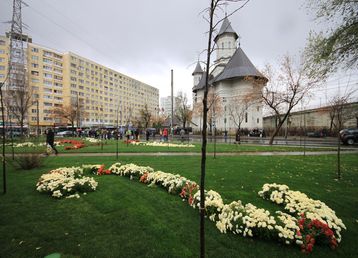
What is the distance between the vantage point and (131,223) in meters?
3.84

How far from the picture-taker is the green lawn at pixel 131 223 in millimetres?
3014

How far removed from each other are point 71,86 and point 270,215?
90.2 m

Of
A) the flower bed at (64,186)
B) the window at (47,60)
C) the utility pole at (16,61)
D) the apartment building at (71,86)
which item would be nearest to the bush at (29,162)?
the flower bed at (64,186)

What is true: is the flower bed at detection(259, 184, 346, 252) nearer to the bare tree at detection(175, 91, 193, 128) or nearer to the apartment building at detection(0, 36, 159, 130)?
the apartment building at detection(0, 36, 159, 130)

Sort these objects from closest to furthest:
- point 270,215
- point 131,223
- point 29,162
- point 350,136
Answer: point 131,223, point 270,215, point 29,162, point 350,136

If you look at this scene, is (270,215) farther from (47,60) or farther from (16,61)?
(47,60)

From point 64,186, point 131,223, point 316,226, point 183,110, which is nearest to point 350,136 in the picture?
point 316,226

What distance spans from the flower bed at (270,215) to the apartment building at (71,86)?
45.7m

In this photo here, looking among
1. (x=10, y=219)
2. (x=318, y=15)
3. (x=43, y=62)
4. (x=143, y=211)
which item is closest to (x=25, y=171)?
(x=10, y=219)

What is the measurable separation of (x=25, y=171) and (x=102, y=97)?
3746 inches

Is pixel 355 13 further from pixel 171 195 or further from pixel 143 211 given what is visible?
pixel 143 211

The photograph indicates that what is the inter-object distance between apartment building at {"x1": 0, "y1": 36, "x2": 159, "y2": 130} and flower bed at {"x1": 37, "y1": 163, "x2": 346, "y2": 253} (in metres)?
45.7

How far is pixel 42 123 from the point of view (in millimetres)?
69000

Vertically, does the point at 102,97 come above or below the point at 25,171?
above
